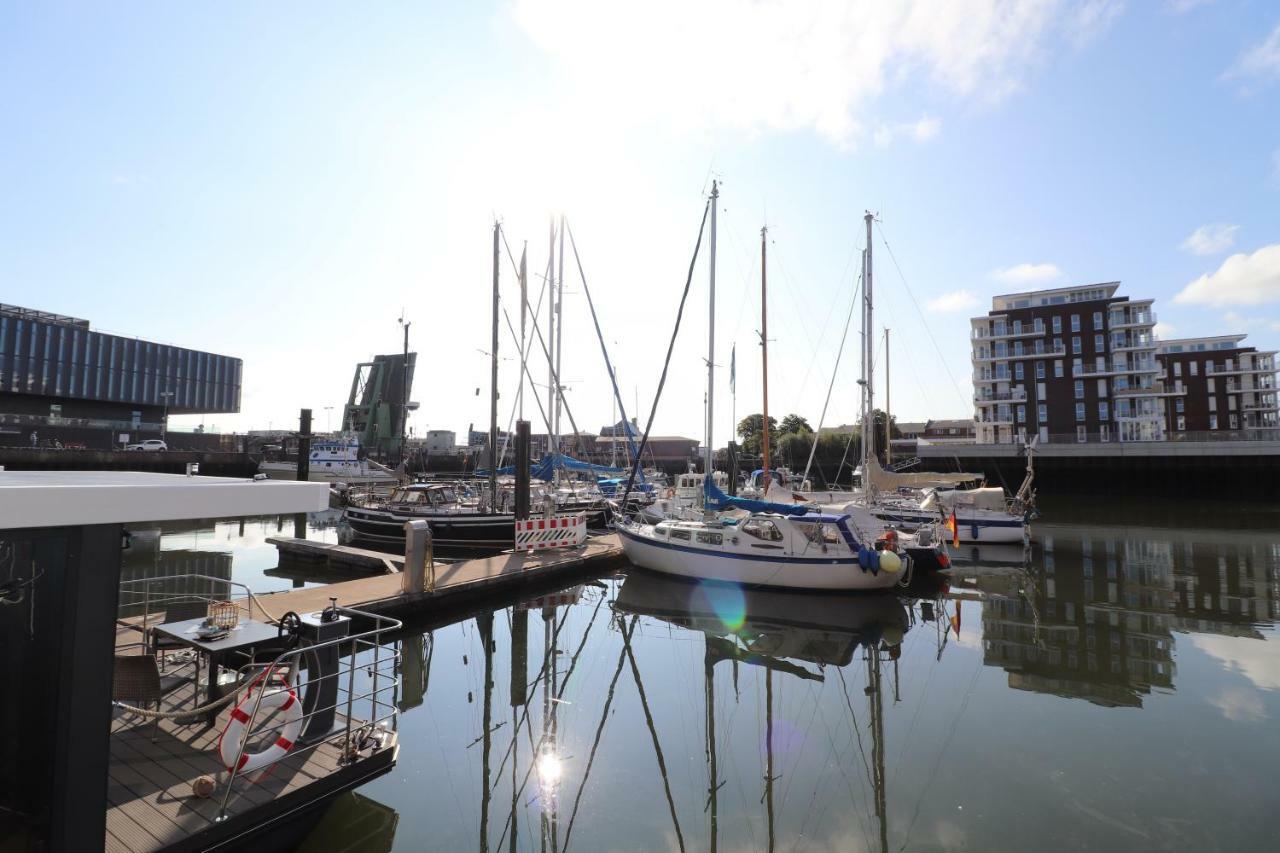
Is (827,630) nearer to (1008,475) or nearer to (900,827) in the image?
Result: (900,827)

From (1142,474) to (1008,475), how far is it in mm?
9466

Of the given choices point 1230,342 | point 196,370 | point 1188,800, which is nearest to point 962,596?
point 1188,800

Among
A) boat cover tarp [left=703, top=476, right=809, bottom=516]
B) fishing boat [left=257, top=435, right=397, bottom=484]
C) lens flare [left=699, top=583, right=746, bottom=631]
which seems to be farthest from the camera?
fishing boat [left=257, top=435, right=397, bottom=484]

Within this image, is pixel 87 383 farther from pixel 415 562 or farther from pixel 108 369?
pixel 415 562

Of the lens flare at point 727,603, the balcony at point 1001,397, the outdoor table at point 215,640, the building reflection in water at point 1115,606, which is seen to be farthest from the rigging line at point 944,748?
the balcony at point 1001,397

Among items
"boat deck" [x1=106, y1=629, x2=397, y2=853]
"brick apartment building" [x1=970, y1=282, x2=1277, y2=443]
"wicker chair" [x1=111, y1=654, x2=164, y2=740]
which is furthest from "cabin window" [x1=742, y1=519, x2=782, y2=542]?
"brick apartment building" [x1=970, y1=282, x2=1277, y2=443]

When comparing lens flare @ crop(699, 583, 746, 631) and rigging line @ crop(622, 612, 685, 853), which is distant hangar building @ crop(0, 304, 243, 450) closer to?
lens flare @ crop(699, 583, 746, 631)

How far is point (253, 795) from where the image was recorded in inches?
191

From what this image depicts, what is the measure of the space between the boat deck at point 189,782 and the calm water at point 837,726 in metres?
1.23

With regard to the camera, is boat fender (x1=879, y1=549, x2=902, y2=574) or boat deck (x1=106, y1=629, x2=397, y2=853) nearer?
boat deck (x1=106, y1=629, x2=397, y2=853)

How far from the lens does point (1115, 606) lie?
1518 cm

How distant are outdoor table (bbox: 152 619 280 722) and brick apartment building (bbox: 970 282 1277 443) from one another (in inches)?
2497

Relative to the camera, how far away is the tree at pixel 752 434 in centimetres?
7631

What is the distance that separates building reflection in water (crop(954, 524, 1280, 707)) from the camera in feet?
35.2
